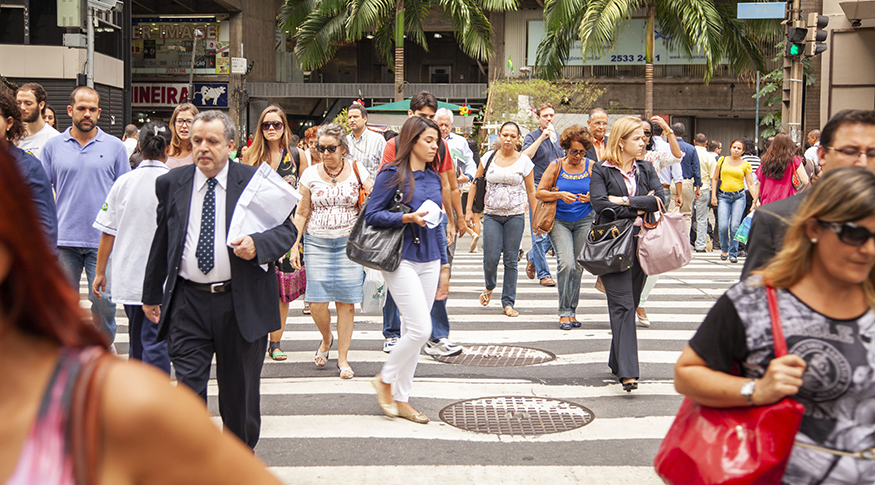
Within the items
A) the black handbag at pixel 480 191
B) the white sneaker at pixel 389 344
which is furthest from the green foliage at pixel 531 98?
the white sneaker at pixel 389 344

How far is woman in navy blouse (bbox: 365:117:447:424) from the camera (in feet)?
18.5

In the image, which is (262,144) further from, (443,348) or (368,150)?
(443,348)

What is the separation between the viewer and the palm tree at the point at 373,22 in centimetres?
2908

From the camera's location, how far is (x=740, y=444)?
2.33 metres

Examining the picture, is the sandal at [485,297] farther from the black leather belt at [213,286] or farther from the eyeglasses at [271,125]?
the black leather belt at [213,286]

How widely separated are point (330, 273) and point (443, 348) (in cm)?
131

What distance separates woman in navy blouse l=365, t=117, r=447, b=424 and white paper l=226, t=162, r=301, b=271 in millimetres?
1325

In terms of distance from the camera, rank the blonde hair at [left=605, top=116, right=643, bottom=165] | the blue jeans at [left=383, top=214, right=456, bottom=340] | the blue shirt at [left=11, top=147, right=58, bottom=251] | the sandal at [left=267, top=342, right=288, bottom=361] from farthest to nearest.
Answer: the blue jeans at [left=383, top=214, right=456, bottom=340], the sandal at [left=267, top=342, right=288, bottom=361], the blonde hair at [left=605, top=116, right=643, bottom=165], the blue shirt at [left=11, top=147, right=58, bottom=251]

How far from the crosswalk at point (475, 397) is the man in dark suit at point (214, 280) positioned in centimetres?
73

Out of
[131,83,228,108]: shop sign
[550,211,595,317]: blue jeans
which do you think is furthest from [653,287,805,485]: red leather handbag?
[131,83,228,108]: shop sign

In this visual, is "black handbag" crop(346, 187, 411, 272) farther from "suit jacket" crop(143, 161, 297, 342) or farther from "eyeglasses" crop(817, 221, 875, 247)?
"eyeglasses" crop(817, 221, 875, 247)

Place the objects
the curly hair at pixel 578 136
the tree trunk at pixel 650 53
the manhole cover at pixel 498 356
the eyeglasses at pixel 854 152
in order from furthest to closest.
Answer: the tree trunk at pixel 650 53
the curly hair at pixel 578 136
the manhole cover at pixel 498 356
the eyeglasses at pixel 854 152

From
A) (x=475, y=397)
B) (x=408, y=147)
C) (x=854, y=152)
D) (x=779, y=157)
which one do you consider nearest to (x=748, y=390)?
(x=854, y=152)

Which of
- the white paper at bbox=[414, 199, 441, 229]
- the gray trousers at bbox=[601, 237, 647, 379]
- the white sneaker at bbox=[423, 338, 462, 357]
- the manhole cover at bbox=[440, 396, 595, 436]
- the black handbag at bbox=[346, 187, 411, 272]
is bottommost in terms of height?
the manhole cover at bbox=[440, 396, 595, 436]
